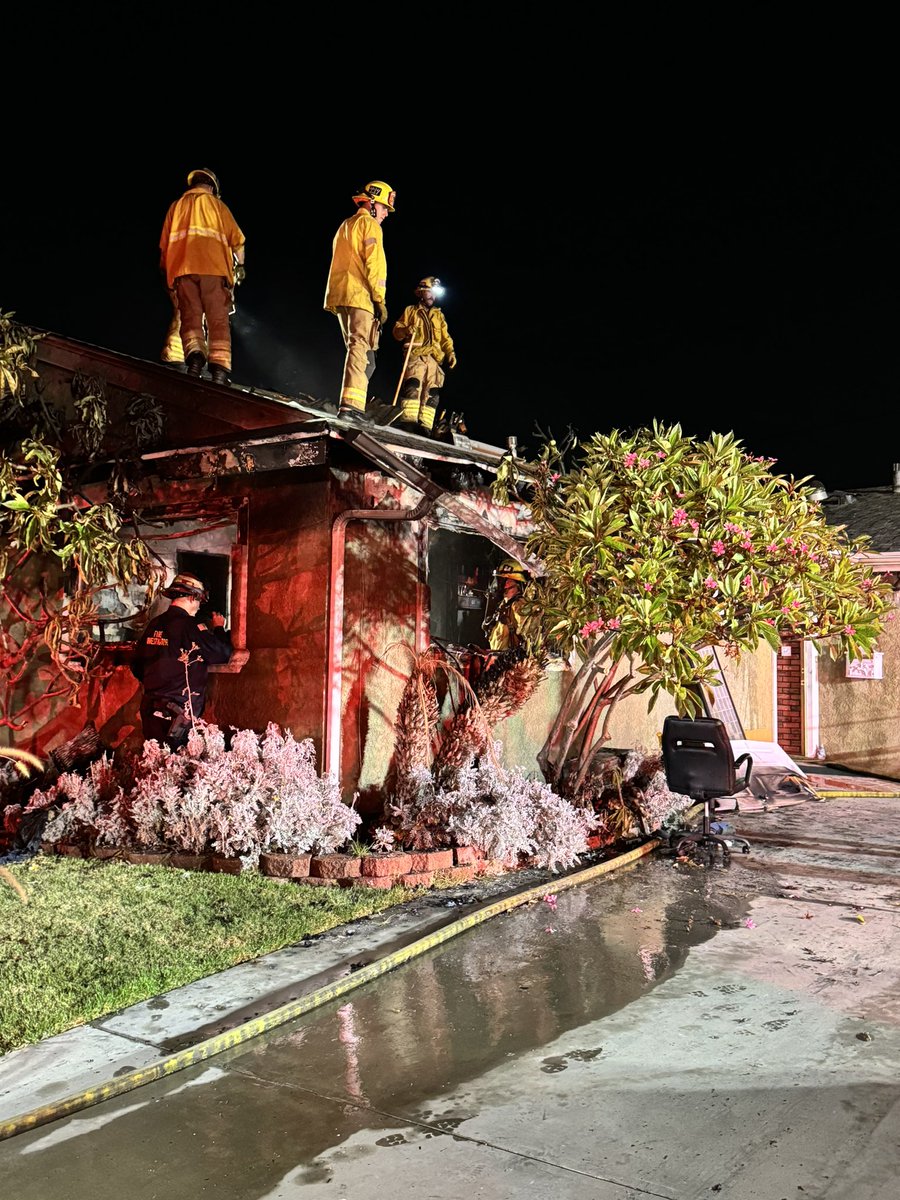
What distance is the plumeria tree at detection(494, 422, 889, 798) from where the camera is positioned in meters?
7.38

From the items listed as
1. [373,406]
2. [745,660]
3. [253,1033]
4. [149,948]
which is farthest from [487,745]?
[745,660]

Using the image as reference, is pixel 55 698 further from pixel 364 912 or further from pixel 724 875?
pixel 724 875

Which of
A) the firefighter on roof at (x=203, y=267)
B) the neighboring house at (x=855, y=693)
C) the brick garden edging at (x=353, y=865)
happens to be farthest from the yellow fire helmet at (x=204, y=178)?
the neighboring house at (x=855, y=693)

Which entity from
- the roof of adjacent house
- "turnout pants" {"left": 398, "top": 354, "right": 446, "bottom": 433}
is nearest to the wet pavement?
"turnout pants" {"left": 398, "top": 354, "right": 446, "bottom": 433}

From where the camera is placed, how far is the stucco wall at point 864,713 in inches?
580

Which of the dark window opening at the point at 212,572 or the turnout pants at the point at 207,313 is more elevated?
the turnout pants at the point at 207,313

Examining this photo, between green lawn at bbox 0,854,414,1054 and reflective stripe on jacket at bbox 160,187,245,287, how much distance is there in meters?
5.62

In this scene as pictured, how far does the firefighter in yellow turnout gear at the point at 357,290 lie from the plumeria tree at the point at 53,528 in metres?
1.90

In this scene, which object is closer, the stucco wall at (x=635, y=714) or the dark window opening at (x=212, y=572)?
the stucco wall at (x=635, y=714)

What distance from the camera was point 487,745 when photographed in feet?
27.7

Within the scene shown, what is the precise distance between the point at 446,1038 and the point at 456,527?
5971 mm

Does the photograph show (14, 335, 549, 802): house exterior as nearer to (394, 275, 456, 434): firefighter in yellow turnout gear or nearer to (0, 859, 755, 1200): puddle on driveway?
(394, 275, 456, 434): firefighter in yellow turnout gear

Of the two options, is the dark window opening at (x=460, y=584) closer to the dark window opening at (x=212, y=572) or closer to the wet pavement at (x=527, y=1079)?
the dark window opening at (x=212, y=572)

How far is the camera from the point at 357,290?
9.65 metres
